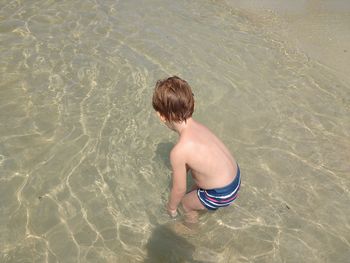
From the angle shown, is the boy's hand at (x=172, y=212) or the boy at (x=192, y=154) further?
the boy's hand at (x=172, y=212)

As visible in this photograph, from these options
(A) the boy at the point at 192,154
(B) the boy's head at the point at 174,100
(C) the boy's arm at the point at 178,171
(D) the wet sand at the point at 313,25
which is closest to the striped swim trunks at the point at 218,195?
(A) the boy at the point at 192,154

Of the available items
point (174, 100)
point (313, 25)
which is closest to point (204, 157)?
point (174, 100)

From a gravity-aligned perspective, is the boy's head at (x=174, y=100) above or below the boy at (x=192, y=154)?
above

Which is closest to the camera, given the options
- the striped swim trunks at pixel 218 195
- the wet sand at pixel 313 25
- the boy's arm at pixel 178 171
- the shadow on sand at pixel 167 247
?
the boy's arm at pixel 178 171

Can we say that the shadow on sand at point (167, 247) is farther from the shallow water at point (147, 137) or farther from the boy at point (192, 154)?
the boy at point (192, 154)

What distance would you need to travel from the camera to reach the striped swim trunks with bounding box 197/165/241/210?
3.53 metres

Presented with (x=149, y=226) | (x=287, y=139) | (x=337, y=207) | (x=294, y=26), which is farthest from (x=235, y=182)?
(x=294, y=26)

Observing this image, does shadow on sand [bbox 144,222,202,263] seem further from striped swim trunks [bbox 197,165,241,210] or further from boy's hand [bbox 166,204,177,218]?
striped swim trunks [bbox 197,165,241,210]

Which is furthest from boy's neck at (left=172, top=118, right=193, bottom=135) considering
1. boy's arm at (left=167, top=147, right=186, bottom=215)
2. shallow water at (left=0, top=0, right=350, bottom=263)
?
shallow water at (left=0, top=0, right=350, bottom=263)

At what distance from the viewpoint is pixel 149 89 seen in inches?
226

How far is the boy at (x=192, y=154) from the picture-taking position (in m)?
3.20

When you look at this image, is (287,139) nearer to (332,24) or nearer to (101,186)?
(101,186)

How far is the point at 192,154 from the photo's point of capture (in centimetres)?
329

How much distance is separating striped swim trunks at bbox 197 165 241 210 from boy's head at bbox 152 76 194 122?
0.75 metres
